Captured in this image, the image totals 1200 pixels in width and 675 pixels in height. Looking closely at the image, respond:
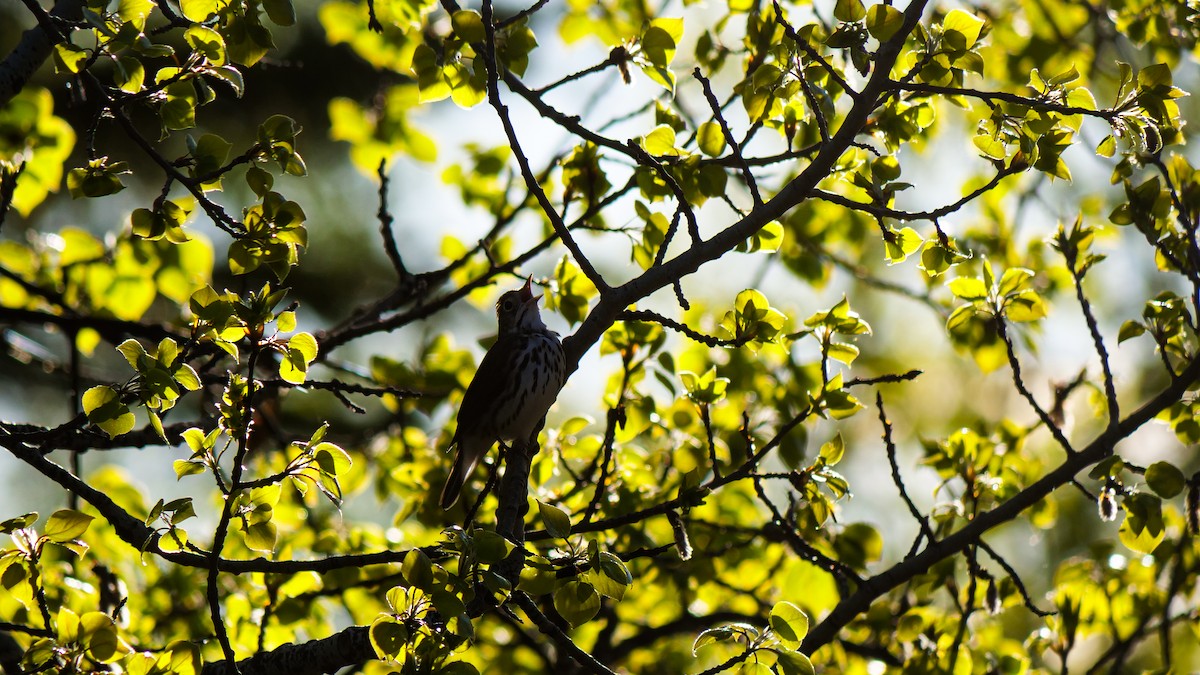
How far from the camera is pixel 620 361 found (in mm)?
4070

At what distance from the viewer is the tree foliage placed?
2605mm

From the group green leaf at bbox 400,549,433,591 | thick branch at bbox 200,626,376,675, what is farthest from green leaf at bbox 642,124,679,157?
thick branch at bbox 200,626,376,675

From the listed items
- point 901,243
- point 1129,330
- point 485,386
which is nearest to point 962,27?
point 901,243

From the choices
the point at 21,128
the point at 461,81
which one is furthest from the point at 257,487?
the point at 21,128

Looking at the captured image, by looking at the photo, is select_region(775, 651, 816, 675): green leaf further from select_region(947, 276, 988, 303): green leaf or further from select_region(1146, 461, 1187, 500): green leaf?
select_region(947, 276, 988, 303): green leaf

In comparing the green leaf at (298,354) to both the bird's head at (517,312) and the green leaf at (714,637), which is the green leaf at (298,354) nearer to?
the green leaf at (714,637)

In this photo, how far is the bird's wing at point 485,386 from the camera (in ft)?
14.1

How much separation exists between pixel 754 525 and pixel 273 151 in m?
2.84

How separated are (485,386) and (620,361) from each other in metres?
0.64

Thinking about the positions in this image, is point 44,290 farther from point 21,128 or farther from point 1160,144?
point 1160,144

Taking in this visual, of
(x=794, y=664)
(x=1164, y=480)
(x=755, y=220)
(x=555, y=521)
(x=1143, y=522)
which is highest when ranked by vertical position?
(x=755, y=220)

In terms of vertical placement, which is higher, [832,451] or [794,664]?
[832,451]

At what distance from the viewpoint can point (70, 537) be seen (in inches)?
103

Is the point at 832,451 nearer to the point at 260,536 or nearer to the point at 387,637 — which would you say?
the point at 387,637
